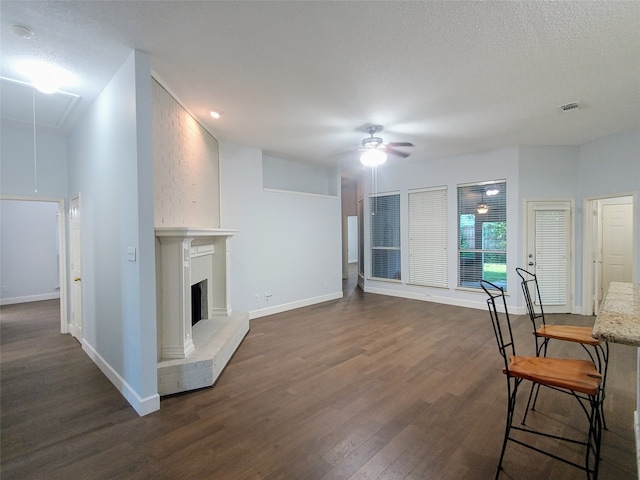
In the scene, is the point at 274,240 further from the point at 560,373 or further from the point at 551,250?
the point at 551,250

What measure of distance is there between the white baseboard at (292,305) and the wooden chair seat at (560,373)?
13.3 ft

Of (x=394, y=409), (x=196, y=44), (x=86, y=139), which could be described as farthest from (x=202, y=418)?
(x=86, y=139)

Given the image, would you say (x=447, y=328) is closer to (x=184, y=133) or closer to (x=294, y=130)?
(x=294, y=130)

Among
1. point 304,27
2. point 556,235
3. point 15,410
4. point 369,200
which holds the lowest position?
point 15,410

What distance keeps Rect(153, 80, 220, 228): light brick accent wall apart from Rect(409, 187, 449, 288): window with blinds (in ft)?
13.8

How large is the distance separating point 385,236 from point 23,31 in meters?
6.42

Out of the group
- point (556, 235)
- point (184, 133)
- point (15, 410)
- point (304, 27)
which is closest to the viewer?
point (304, 27)

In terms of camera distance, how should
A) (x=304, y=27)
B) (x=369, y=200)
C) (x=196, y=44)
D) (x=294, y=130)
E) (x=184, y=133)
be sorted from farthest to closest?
(x=369, y=200), (x=294, y=130), (x=184, y=133), (x=196, y=44), (x=304, y=27)

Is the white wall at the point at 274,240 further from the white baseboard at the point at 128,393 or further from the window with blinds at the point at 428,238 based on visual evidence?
the white baseboard at the point at 128,393

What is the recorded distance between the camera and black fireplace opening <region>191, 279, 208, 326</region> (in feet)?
13.1

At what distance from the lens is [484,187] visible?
5.64 metres

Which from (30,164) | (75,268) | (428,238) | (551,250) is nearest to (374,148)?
(428,238)

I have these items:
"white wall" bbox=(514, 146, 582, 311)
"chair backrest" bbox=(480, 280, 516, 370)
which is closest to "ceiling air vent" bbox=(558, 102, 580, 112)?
"white wall" bbox=(514, 146, 582, 311)

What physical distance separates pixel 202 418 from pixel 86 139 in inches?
134
